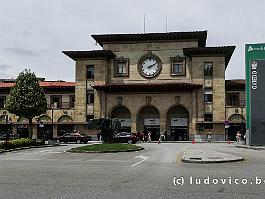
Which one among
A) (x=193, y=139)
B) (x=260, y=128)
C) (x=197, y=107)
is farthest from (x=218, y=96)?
(x=260, y=128)

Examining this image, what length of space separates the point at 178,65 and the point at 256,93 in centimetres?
2479

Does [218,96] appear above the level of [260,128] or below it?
above

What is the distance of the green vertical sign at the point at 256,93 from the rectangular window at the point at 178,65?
23539 mm

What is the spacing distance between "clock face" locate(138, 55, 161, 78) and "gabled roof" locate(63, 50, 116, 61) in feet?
14.3

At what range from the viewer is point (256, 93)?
39031mm

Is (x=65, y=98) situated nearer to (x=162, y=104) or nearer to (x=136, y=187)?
(x=162, y=104)

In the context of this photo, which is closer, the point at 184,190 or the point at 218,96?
the point at 184,190

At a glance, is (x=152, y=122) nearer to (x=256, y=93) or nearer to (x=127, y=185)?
(x=256, y=93)

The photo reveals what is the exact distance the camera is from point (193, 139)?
59781 millimetres

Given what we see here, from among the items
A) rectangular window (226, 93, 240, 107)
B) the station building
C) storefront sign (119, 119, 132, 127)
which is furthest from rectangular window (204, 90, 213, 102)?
storefront sign (119, 119, 132, 127)

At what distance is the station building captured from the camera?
6069cm

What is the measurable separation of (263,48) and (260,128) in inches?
281

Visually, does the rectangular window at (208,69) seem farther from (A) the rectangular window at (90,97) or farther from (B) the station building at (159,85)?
(A) the rectangular window at (90,97)

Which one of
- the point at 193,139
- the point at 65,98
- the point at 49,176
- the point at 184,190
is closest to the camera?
the point at 184,190
